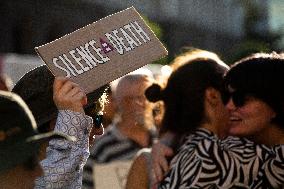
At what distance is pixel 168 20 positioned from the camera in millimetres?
32438

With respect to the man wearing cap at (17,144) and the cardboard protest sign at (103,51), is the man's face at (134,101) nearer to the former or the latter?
the cardboard protest sign at (103,51)

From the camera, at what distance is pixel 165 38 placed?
31.2 m

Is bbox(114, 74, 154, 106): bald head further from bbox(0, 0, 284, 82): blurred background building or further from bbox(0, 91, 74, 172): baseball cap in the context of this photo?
bbox(0, 0, 284, 82): blurred background building

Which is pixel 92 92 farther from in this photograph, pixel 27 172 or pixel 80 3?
pixel 80 3

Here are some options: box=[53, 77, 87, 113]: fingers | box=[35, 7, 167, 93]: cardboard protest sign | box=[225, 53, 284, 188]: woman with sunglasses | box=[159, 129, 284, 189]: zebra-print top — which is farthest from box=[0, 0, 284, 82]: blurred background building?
box=[53, 77, 87, 113]: fingers

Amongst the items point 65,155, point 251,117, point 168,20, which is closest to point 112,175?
point 251,117

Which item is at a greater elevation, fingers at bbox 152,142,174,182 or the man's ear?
the man's ear

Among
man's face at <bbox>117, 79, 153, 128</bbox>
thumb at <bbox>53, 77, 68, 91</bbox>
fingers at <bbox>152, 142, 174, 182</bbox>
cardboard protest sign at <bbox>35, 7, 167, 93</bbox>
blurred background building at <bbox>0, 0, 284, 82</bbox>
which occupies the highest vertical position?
blurred background building at <bbox>0, 0, 284, 82</bbox>

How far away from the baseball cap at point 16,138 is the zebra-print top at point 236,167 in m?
1.26

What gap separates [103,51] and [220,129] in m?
1.02

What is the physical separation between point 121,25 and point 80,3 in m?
25.7

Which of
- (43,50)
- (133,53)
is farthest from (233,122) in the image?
(43,50)

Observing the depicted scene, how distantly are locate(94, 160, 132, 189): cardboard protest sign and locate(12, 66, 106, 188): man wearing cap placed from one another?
3.85m

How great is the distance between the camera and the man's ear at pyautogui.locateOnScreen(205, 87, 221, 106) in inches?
185
